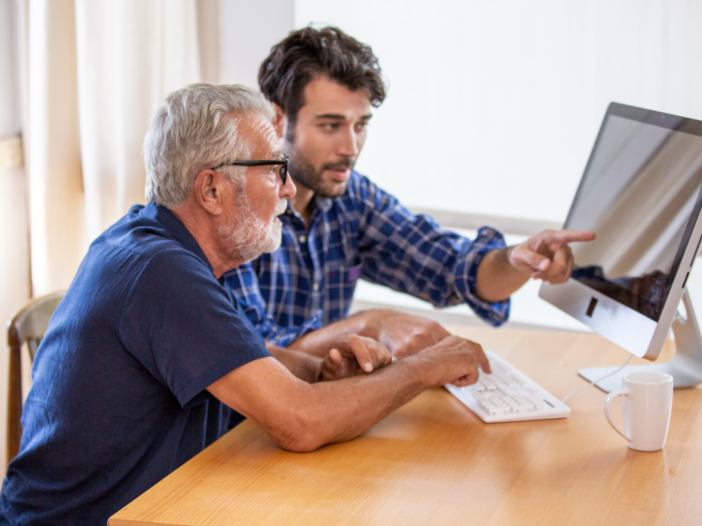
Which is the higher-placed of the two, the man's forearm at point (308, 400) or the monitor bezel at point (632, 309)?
the monitor bezel at point (632, 309)

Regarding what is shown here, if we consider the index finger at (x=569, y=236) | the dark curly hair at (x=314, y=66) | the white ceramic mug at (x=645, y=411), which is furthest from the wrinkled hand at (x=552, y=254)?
the dark curly hair at (x=314, y=66)

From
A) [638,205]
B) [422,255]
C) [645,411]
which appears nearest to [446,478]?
[645,411]

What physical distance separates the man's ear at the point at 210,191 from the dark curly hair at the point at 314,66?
639mm

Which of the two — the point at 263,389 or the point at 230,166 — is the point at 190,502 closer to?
the point at 263,389

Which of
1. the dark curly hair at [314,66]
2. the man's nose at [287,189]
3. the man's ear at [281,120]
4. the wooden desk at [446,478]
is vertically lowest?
the wooden desk at [446,478]

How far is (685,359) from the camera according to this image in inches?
56.9

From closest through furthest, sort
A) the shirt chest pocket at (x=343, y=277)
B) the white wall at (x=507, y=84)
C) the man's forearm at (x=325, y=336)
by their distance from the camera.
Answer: the man's forearm at (x=325, y=336)
the shirt chest pocket at (x=343, y=277)
the white wall at (x=507, y=84)

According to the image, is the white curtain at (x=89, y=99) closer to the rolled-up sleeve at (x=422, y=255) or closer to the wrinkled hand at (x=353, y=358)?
the rolled-up sleeve at (x=422, y=255)

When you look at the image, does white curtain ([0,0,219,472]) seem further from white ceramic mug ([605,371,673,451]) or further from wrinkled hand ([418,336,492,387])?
white ceramic mug ([605,371,673,451])

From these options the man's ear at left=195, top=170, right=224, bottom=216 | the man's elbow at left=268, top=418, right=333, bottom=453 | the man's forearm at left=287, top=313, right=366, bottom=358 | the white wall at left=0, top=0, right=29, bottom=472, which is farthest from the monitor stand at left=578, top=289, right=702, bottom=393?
the white wall at left=0, top=0, right=29, bottom=472

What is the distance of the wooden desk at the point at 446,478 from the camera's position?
3.15 feet

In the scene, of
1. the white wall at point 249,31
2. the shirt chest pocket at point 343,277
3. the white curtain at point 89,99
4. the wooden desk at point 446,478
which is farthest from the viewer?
the white wall at point 249,31

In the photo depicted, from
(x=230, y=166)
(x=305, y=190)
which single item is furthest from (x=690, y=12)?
(x=230, y=166)

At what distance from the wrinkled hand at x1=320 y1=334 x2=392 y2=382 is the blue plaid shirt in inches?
15.6
